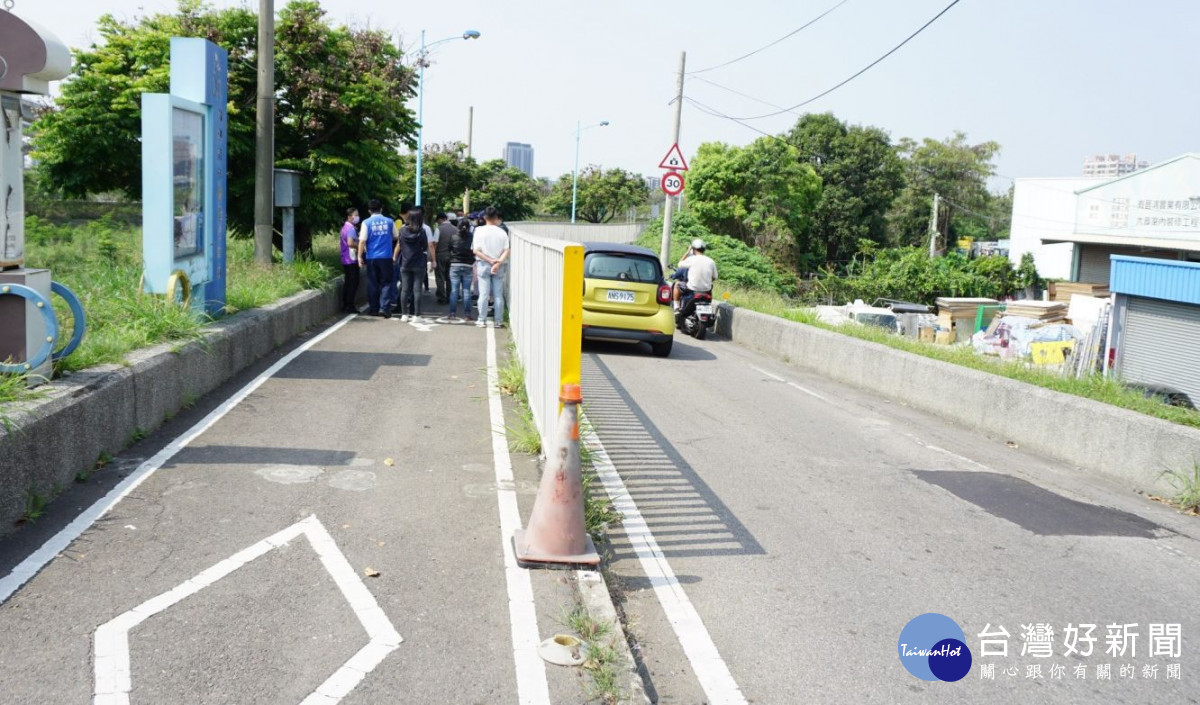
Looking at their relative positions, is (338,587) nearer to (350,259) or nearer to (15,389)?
(15,389)

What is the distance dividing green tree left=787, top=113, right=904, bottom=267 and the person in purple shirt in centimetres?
5070

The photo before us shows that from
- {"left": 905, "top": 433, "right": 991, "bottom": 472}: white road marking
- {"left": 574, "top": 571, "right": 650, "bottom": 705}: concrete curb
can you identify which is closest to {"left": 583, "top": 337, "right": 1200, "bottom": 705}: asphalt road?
{"left": 905, "top": 433, "right": 991, "bottom": 472}: white road marking

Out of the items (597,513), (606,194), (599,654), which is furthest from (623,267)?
(606,194)

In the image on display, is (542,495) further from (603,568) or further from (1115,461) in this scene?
(1115,461)

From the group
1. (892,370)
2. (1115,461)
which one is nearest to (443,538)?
(1115,461)

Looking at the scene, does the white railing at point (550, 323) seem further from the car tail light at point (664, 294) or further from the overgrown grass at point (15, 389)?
the car tail light at point (664, 294)

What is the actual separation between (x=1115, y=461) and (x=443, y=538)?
579 cm

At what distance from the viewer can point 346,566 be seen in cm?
508

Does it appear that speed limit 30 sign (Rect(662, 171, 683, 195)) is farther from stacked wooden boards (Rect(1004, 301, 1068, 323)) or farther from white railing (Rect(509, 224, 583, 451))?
Answer: stacked wooden boards (Rect(1004, 301, 1068, 323))

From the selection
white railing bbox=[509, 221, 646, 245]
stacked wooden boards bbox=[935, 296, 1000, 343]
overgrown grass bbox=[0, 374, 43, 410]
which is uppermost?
white railing bbox=[509, 221, 646, 245]

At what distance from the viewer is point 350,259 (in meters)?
16.9

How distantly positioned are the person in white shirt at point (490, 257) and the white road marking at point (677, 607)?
8.52 meters

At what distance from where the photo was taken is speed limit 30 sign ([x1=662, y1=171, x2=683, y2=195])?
21.7 metres

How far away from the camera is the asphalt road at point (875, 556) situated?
4312mm
